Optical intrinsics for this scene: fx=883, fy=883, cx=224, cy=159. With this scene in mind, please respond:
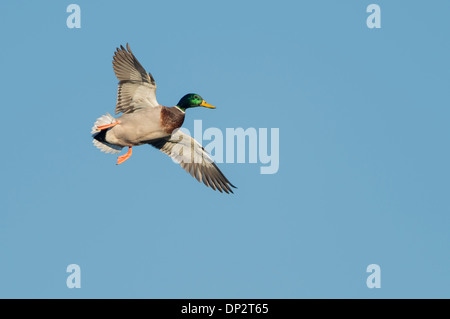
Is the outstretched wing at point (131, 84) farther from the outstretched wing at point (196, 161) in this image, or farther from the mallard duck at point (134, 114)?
the outstretched wing at point (196, 161)

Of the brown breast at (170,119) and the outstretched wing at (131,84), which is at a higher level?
the outstretched wing at (131,84)

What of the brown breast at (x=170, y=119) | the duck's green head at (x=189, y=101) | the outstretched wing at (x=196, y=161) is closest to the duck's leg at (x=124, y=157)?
the outstretched wing at (x=196, y=161)

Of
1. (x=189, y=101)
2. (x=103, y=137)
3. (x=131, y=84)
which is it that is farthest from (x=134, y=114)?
(x=189, y=101)

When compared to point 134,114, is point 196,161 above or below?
below

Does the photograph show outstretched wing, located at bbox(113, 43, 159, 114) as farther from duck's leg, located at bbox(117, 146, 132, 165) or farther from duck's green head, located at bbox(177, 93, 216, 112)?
duck's leg, located at bbox(117, 146, 132, 165)

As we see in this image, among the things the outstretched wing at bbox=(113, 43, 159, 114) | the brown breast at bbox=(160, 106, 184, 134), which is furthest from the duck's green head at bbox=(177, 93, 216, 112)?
the outstretched wing at bbox=(113, 43, 159, 114)

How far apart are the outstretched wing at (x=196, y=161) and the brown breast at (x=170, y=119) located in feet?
5.11

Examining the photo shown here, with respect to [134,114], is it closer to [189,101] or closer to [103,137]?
[103,137]

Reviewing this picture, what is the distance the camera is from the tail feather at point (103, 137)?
51.8ft

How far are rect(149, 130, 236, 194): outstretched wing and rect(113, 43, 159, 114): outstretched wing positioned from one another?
1.41 m

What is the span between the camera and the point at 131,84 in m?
16.0

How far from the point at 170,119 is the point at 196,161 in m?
2.14
